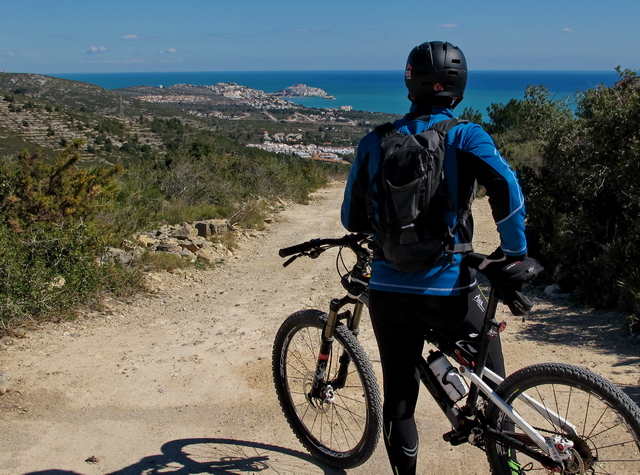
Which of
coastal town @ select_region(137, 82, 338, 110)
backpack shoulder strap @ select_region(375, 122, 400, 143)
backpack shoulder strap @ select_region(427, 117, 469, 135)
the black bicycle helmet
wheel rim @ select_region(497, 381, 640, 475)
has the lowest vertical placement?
wheel rim @ select_region(497, 381, 640, 475)

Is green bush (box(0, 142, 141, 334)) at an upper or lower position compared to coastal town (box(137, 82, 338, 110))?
lower

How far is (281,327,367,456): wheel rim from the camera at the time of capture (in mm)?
2846

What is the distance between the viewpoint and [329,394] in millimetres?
2807

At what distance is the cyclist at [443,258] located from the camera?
75.5 inches

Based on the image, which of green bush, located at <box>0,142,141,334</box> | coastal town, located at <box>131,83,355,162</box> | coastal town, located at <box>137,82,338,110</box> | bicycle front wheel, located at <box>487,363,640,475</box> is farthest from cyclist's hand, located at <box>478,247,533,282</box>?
coastal town, located at <box>137,82,338,110</box>

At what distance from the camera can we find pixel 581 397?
206cm

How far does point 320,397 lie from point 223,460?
651mm

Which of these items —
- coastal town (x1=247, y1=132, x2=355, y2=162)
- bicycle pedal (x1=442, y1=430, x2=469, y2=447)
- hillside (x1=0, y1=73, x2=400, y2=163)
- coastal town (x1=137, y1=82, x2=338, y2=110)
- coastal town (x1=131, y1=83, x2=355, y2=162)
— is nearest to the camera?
bicycle pedal (x1=442, y1=430, x2=469, y2=447)

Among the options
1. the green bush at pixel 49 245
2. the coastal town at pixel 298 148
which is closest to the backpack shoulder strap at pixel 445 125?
the green bush at pixel 49 245

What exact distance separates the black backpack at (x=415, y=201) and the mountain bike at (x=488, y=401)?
0.22 meters

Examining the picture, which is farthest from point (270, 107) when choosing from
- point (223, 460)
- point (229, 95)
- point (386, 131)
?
point (386, 131)

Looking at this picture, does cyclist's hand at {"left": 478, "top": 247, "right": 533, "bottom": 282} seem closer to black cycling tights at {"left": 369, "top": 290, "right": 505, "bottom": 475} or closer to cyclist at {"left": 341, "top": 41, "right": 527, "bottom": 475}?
cyclist at {"left": 341, "top": 41, "right": 527, "bottom": 475}

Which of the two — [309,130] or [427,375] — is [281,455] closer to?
[427,375]

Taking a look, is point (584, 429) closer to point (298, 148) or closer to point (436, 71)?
point (436, 71)
